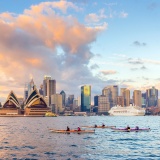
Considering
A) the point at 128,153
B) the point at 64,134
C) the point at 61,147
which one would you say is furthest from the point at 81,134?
the point at 128,153

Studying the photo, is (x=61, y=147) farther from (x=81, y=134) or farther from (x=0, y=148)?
(x=81, y=134)

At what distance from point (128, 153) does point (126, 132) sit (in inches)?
1540

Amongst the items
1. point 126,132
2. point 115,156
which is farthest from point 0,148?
point 126,132

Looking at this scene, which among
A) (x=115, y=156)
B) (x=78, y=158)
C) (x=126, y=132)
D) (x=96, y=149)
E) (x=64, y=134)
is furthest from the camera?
(x=126, y=132)

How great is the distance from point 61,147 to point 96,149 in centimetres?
560

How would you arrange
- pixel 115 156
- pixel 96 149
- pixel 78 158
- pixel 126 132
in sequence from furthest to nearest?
1. pixel 126 132
2. pixel 96 149
3. pixel 115 156
4. pixel 78 158

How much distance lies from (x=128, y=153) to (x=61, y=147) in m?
11.0

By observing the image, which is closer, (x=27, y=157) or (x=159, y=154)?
(x=27, y=157)

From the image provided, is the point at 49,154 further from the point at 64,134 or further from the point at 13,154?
the point at 64,134

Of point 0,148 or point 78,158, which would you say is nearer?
point 78,158

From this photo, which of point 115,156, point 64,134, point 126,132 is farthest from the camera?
point 126,132

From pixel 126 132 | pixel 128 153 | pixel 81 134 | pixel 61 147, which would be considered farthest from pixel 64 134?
pixel 128 153

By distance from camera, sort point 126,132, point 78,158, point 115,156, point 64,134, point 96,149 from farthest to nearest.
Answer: point 126,132
point 64,134
point 96,149
point 115,156
point 78,158

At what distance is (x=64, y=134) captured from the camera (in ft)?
250
